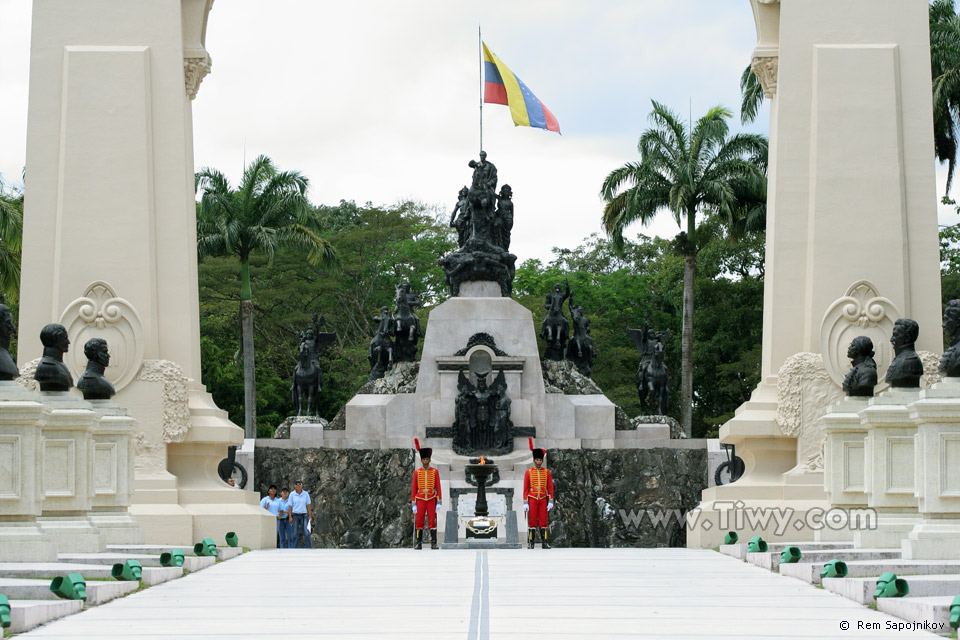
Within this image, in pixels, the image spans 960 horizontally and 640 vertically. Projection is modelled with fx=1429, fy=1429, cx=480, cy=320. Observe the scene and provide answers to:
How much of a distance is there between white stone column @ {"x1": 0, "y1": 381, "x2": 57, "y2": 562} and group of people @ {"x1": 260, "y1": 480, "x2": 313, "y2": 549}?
10946 mm

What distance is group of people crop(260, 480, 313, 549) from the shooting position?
2519cm

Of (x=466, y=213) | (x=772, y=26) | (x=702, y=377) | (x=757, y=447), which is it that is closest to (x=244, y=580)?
(x=757, y=447)

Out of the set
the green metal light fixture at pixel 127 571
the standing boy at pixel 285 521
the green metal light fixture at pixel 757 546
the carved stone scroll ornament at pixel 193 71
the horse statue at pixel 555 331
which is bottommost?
the standing boy at pixel 285 521

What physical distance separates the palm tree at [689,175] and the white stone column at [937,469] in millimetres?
29042

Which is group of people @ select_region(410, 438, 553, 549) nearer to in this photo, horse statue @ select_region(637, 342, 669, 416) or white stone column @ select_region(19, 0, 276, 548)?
white stone column @ select_region(19, 0, 276, 548)

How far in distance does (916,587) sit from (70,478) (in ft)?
31.3

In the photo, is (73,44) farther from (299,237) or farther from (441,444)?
(299,237)

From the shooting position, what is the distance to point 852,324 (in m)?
22.8

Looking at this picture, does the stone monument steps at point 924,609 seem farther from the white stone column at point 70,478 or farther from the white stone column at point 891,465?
the white stone column at point 70,478

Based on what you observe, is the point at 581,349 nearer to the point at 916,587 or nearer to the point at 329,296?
the point at 329,296

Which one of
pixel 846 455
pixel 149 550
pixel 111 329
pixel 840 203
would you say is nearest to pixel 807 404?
pixel 840 203

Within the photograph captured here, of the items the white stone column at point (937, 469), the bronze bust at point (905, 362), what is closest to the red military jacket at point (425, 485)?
the bronze bust at point (905, 362)

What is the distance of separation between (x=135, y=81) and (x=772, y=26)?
35.8 feet

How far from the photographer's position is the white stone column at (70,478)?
16.1 metres
